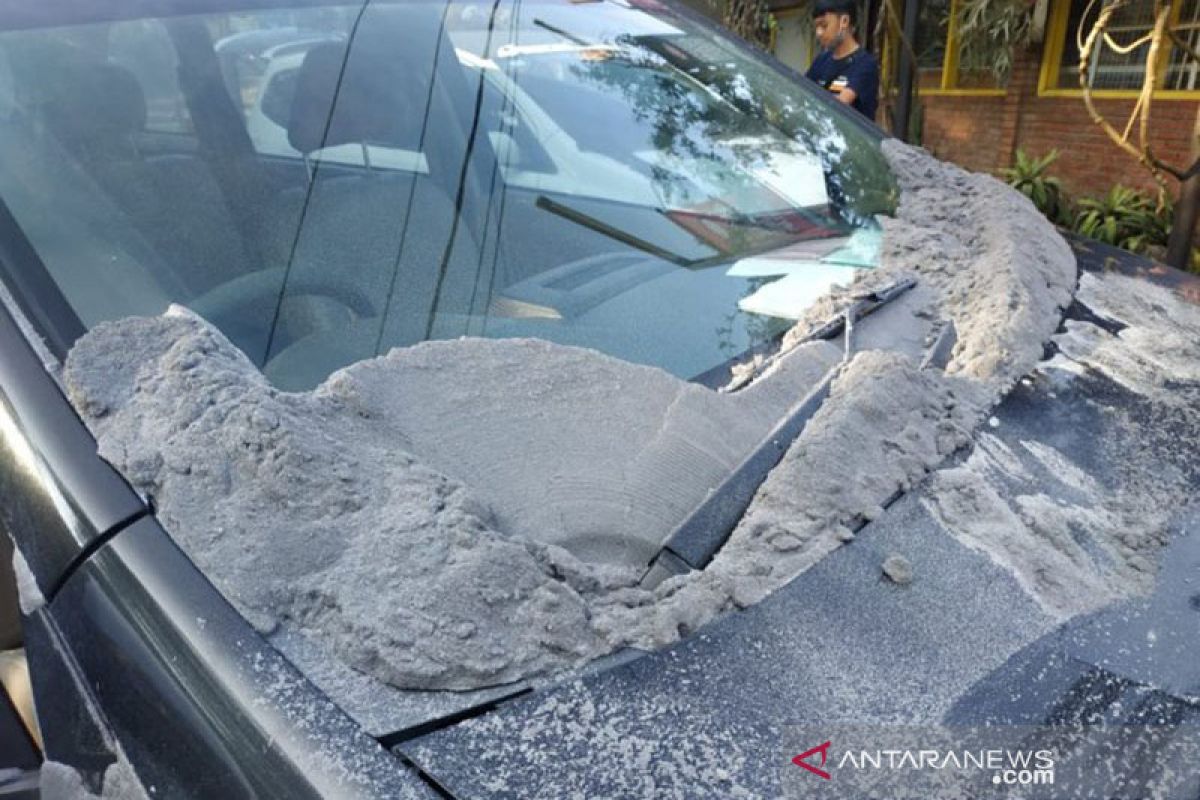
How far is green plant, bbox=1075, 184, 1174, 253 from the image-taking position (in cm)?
618

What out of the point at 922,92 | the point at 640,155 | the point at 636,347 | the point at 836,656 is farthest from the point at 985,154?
the point at 836,656

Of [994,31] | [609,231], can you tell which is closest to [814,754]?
[609,231]

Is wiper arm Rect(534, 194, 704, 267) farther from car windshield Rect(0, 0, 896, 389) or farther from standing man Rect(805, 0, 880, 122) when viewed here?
standing man Rect(805, 0, 880, 122)

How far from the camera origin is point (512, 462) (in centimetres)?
124

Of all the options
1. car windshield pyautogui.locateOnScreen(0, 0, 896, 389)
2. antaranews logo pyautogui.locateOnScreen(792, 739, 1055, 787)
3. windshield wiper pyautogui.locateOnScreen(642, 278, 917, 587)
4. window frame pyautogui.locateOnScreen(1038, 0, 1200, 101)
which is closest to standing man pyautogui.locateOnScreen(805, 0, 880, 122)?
car windshield pyautogui.locateOnScreen(0, 0, 896, 389)

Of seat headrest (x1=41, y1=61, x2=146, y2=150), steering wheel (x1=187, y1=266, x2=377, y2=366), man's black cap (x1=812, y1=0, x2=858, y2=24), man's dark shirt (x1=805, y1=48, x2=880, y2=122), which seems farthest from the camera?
man's black cap (x1=812, y1=0, x2=858, y2=24)

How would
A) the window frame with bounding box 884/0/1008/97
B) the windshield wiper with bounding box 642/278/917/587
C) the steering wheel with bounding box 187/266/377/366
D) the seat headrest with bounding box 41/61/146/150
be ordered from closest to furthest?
the windshield wiper with bounding box 642/278/917/587 → the steering wheel with bounding box 187/266/377/366 → the seat headrest with bounding box 41/61/146/150 → the window frame with bounding box 884/0/1008/97

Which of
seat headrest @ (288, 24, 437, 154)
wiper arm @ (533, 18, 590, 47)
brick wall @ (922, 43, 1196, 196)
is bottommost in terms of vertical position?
brick wall @ (922, 43, 1196, 196)

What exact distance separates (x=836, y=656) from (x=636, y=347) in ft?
2.38

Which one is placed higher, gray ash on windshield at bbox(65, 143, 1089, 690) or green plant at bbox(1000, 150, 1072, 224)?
gray ash on windshield at bbox(65, 143, 1089, 690)

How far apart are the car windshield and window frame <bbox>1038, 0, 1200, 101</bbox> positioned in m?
5.60

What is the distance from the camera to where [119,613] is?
1.08 m

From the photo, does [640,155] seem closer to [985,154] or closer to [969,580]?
[969,580]

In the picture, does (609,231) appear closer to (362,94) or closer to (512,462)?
(362,94)
